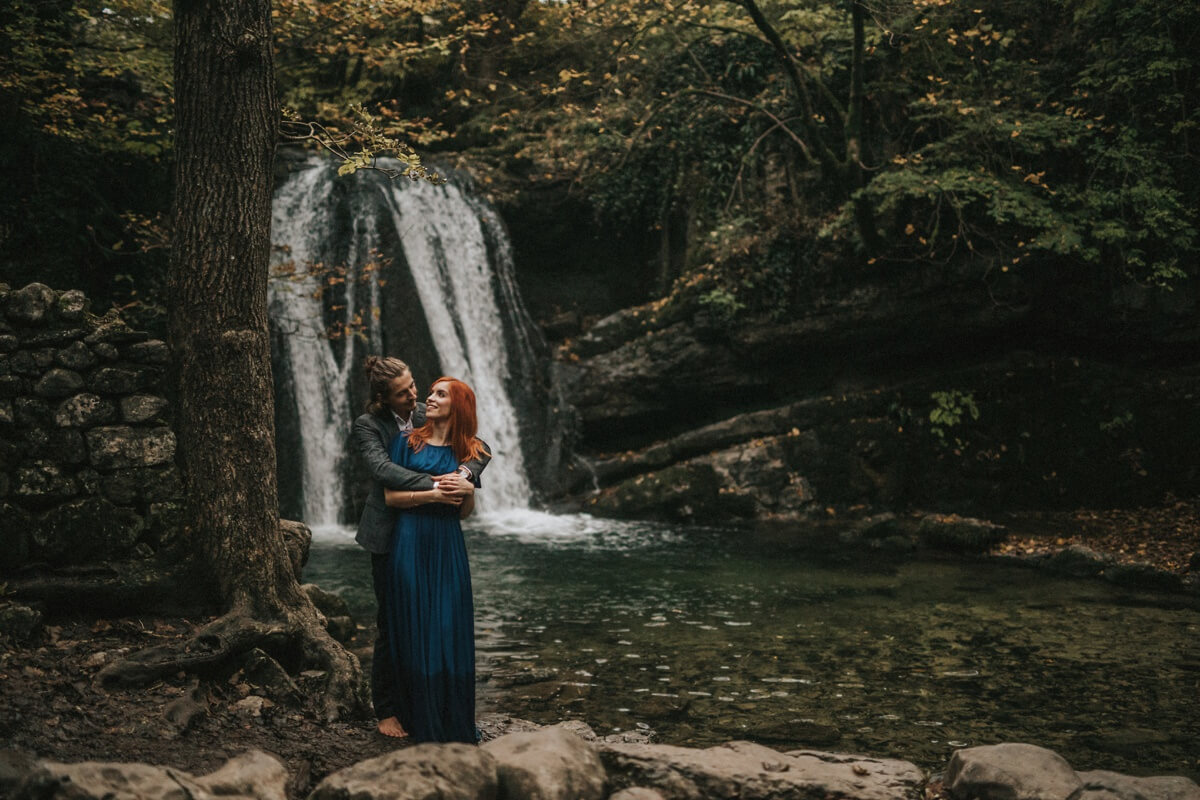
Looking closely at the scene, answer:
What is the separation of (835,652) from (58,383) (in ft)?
20.7

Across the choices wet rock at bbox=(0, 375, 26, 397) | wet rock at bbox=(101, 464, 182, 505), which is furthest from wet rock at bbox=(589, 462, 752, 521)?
wet rock at bbox=(0, 375, 26, 397)

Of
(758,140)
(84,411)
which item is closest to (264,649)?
(84,411)

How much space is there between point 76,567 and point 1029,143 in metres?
13.3

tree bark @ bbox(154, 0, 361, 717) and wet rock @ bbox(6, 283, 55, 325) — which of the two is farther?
tree bark @ bbox(154, 0, 361, 717)

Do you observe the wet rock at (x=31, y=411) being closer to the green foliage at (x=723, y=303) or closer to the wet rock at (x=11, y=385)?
the wet rock at (x=11, y=385)

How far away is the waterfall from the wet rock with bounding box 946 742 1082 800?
38.6 feet

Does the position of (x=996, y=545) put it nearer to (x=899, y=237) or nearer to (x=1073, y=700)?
(x=899, y=237)

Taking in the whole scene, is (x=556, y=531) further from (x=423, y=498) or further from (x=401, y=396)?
(x=423, y=498)

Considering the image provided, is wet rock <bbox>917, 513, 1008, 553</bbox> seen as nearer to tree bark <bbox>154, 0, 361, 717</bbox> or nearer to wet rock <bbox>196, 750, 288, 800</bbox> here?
tree bark <bbox>154, 0, 361, 717</bbox>

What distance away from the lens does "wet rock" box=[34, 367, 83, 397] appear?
5.66 meters

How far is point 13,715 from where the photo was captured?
4.41m

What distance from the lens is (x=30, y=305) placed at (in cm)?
568

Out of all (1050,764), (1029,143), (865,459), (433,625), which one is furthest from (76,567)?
(1029,143)

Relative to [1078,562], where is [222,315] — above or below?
above
